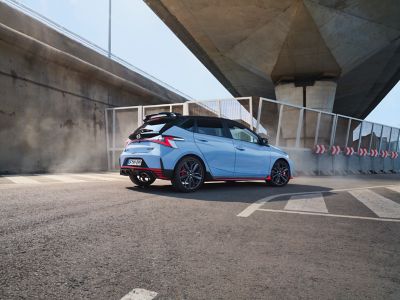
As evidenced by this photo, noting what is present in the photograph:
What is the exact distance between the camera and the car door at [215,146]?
7.16 meters

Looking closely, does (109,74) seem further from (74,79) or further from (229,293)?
→ (229,293)

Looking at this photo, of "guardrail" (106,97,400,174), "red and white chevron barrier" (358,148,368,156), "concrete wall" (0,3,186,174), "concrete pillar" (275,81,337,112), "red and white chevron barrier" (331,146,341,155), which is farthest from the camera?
"concrete pillar" (275,81,337,112)

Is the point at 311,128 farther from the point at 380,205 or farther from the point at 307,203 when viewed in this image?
the point at 307,203

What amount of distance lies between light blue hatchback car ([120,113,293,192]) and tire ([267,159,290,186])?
29 centimetres

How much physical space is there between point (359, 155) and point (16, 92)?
1662cm

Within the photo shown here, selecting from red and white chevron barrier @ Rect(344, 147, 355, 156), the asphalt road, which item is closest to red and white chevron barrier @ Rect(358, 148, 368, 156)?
red and white chevron barrier @ Rect(344, 147, 355, 156)

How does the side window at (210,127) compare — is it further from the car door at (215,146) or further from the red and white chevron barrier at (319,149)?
the red and white chevron barrier at (319,149)

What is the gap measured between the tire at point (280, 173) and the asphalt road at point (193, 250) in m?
3.24

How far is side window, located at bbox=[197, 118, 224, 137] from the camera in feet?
24.1

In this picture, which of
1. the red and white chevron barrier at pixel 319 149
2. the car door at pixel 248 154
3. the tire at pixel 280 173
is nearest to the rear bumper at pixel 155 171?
the car door at pixel 248 154

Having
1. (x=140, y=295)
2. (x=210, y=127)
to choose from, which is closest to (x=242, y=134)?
(x=210, y=127)

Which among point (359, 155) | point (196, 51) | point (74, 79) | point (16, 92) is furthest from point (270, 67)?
point (16, 92)

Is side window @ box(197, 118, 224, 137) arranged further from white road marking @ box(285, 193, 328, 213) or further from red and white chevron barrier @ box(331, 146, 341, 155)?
red and white chevron barrier @ box(331, 146, 341, 155)

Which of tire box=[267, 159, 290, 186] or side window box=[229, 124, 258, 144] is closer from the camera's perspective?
side window box=[229, 124, 258, 144]
